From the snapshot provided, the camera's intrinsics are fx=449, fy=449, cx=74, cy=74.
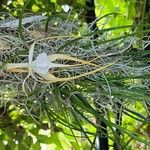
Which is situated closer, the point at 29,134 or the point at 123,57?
the point at 123,57

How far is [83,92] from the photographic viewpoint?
458 mm

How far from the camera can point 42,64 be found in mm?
406

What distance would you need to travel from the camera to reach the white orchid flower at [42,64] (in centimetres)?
41

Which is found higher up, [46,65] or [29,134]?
[46,65]

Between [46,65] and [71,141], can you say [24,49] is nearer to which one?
[46,65]

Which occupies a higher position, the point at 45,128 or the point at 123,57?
the point at 123,57

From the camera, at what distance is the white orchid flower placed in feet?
1.33

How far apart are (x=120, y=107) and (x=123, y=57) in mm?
63

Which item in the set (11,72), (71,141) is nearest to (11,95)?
(11,72)

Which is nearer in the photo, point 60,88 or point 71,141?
point 60,88

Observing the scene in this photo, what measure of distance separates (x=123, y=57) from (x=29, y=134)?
0.37 metres

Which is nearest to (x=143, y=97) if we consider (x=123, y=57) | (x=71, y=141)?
(x=123, y=57)

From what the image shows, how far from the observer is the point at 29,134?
781 mm

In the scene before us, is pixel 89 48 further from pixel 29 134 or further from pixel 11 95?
pixel 29 134
